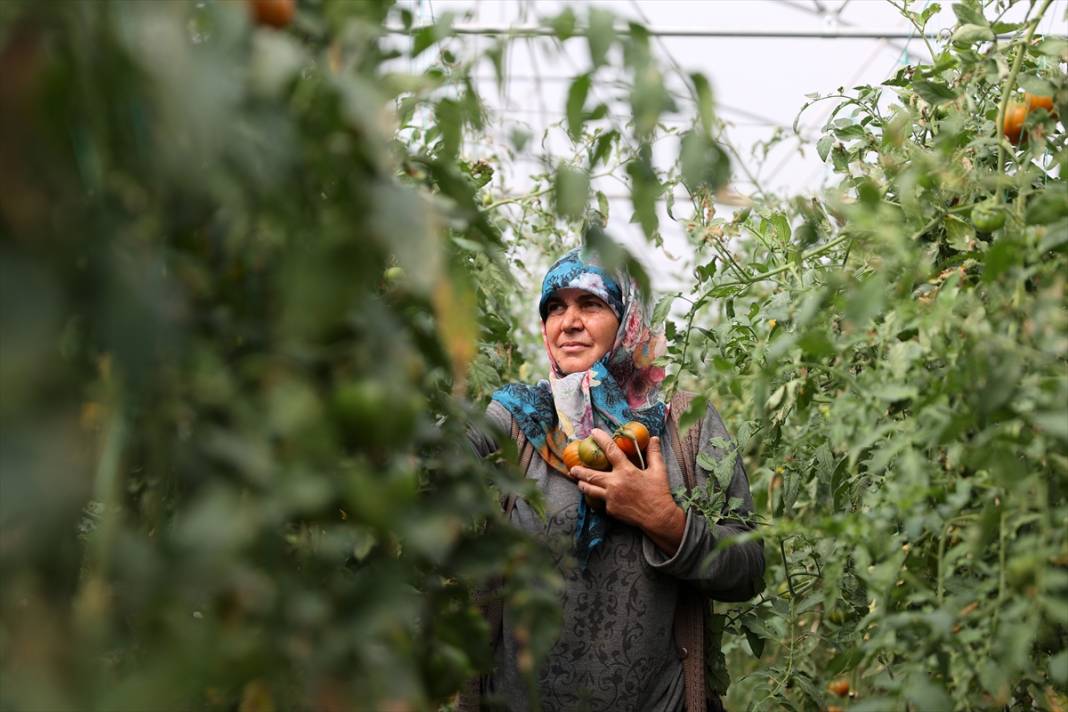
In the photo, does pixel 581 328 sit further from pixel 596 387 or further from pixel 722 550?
pixel 722 550

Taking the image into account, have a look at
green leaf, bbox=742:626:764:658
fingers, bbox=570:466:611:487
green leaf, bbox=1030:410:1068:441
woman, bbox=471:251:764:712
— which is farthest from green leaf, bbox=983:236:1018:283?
green leaf, bbox=742:626:764:658

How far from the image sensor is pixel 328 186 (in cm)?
94

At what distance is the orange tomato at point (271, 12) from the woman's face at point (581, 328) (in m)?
1.35

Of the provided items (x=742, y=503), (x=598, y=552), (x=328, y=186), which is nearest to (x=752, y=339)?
(x=742, y=503)

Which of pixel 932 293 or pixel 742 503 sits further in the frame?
pixel 742 503

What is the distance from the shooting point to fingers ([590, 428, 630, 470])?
73.4 inches

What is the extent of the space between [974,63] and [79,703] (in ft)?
4.24

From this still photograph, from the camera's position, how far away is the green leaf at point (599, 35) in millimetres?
812

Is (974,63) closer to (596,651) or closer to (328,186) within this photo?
(328,186)

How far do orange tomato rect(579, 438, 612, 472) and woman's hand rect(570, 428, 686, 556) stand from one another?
1.0 inches

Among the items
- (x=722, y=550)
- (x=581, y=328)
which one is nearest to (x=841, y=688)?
(x=722, y=550)

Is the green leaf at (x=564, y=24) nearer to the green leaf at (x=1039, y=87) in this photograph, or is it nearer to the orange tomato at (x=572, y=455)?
the green leaf at (x=1039, y=87)

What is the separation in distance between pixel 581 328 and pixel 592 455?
297 mm

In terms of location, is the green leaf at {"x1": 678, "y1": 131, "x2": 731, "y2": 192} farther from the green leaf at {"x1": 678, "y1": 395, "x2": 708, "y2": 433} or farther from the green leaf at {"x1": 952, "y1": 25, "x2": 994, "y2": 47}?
the green leaf at {"x1": 952, "y1": 25, "x2": 994, "y2": 47}
